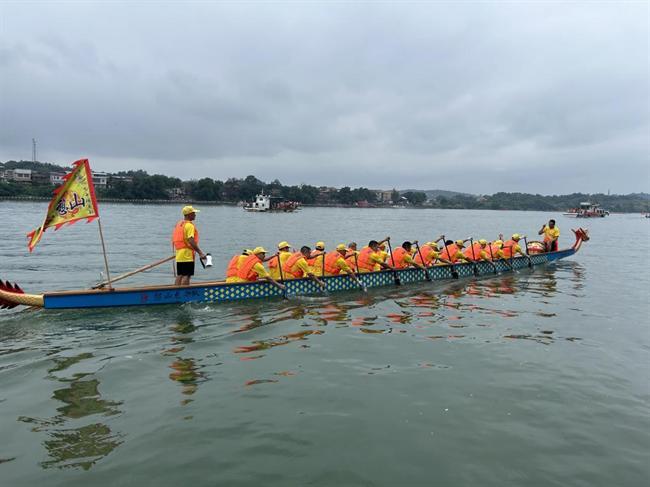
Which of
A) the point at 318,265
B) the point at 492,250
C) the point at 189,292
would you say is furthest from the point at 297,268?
the point at 492,250

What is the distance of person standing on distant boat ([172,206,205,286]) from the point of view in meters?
12.1

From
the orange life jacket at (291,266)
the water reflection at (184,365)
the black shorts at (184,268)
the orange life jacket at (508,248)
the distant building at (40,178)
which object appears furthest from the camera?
the distant building at (40,178)

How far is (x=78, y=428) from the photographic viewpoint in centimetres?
618

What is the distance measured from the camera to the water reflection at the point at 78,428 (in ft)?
18.0

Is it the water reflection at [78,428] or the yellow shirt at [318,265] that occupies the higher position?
the yellow shirt at [318,265]

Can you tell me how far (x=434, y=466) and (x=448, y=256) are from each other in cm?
1503

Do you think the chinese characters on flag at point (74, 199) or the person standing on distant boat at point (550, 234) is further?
the person standing on distant boat at point (550, 234)

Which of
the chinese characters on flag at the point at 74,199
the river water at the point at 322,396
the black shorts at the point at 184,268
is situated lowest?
the river water at the point at 322,396

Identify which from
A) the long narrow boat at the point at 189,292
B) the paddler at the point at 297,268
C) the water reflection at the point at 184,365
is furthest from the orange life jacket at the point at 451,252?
the water reflection at the point at 184,365

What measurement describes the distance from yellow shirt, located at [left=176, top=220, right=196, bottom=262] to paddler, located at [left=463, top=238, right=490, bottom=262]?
13172mm

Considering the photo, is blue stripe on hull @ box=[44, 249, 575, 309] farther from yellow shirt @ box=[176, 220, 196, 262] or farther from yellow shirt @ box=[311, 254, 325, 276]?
yellow shirt @ box=[176, 220, 196, 262]

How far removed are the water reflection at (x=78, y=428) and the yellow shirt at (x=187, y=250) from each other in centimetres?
488

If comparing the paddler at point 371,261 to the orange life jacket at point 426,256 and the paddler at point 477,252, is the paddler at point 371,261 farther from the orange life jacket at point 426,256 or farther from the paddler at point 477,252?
the paddler at point 477,252

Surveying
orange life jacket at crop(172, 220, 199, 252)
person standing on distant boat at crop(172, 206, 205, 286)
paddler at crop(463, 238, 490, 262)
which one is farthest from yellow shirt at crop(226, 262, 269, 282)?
paddler at crop(463, 238, 490, 262)
